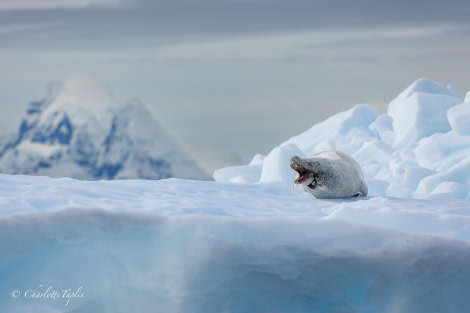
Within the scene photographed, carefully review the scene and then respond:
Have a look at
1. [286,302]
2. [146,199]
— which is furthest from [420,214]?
[146,199]

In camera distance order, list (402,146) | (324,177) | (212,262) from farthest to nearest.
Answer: (402,146)
(324,177)
(212,262)

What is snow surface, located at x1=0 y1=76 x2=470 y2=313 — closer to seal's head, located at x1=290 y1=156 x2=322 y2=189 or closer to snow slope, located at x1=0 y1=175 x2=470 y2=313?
snow slope, located at x1=0 y1=175 x2=470 y2=313

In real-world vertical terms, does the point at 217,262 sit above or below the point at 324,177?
below

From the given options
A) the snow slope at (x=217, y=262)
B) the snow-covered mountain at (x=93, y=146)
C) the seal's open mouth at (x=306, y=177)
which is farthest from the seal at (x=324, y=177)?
the snow-covered mountain at (x=93, y=146)

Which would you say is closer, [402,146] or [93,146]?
[402,146]

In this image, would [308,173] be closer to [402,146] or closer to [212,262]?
[212,262]

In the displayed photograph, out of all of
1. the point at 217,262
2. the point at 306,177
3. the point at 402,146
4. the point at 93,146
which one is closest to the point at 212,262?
the point at 217,262

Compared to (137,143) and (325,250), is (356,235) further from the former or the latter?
(137,143)

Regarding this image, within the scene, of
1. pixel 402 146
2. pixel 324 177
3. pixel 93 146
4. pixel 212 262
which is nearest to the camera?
pixel 212 262
